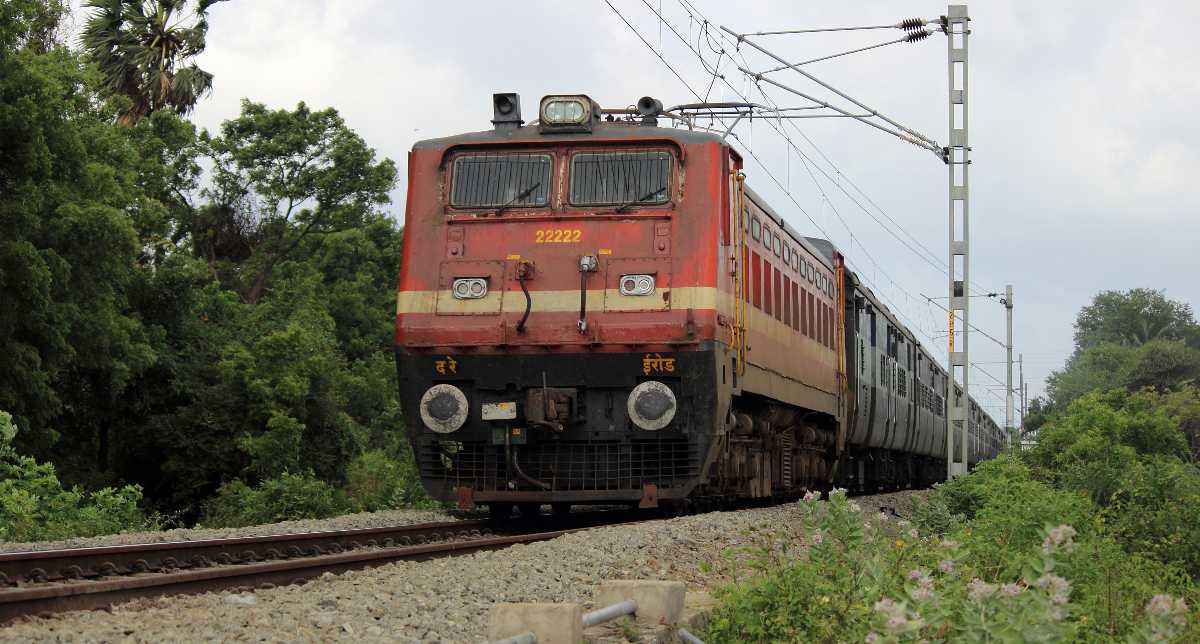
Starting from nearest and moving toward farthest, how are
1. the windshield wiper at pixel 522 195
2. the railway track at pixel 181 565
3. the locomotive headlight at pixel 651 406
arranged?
the railway track at pixel 181 565, the locomotive headlight at pixel 651 406, the windshield wiper at pixel 522 195

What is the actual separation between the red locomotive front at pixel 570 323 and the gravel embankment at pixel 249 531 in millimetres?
1498

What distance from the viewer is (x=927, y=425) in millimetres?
34375

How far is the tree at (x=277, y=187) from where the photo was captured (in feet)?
143

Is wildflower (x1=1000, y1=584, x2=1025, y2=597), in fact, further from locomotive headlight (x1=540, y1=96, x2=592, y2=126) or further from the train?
locomotive headlight (x1=540, y1=96, x2=592, y2=126)

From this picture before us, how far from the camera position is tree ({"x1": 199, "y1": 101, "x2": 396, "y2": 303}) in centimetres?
4350

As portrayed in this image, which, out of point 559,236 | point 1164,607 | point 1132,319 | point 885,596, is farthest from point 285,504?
point 1132,319

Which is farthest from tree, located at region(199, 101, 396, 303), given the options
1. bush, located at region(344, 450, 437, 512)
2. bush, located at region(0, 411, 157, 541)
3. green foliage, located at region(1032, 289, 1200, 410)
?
green foliage, located at region(1032, 289, 1200, 410)

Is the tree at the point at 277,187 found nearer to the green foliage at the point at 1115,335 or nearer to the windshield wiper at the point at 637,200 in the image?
the windshield wiper at the point at 637,200

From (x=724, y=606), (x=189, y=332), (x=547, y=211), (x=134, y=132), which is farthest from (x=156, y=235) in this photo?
(x=724, y=606)

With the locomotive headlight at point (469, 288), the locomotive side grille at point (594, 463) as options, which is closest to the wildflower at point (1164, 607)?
the locomotive side grille at point (594, 463)

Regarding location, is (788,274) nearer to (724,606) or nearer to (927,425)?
(724,606)

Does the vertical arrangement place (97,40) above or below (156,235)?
above

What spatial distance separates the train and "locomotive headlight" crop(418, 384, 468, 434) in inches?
0.5

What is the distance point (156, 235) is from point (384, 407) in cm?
1132
